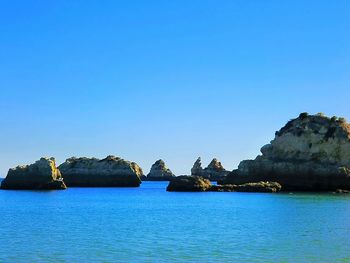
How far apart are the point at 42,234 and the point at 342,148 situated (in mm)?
72465

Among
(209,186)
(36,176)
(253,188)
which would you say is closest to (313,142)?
(253,188)

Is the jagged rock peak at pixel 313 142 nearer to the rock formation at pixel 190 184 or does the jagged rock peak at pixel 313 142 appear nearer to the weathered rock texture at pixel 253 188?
the weathered rock texture at pixel 253 188

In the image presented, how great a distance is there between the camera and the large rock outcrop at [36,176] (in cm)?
10975

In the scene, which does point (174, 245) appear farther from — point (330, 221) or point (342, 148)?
point (342, 148)

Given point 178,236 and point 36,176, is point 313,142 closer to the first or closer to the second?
point 36,176

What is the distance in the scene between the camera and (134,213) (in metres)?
59.7

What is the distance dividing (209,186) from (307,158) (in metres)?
17.7

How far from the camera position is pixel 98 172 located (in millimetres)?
144250

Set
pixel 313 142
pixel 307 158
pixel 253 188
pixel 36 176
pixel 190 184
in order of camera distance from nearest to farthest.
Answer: pixel 253 188, pixel 307 158, pixel 313 142, pixel 190 184, pixel 36 176

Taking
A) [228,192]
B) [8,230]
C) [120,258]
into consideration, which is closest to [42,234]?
[8,230]

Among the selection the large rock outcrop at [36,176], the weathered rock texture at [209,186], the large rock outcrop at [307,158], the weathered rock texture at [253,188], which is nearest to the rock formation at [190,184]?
the weathered rock texture at [209,186]

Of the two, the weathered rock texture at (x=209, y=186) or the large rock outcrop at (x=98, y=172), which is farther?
the large rock outcrop at (x=98, y=172)

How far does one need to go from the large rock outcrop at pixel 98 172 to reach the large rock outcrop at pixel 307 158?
3994cm

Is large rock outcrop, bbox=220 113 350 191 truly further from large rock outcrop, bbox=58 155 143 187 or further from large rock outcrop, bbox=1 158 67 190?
large rock outcrop, bbox=58 155 143 187
